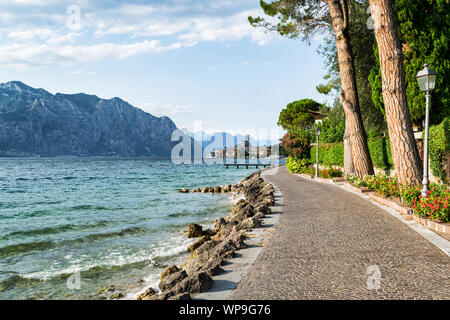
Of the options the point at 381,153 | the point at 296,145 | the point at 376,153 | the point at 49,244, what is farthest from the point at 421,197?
the point at 296,145

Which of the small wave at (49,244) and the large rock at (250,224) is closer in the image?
the large rock at (250,224)

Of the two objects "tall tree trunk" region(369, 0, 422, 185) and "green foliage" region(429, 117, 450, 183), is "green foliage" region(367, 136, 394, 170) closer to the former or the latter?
"green foliage" region(429, 117, 450, 183)

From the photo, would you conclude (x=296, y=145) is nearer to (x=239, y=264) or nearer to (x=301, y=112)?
(x=301, y=112)

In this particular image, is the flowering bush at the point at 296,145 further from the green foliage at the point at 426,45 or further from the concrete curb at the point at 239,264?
the concrete curb at the point at 239,264

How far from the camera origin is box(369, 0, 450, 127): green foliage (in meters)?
16.8

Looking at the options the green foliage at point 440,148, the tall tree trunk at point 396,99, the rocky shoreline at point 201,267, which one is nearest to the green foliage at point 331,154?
the green foliage at point 440,148

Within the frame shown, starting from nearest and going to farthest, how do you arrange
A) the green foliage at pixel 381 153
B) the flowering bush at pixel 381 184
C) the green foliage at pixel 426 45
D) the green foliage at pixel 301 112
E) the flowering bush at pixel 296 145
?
the flowering bush at pixel 381 184 < the green foliage at pixel 426 45 < the green foliage at pixel 381 153 < the flowering bush at pixel 296 145 < the green foliage at pixel 301 112

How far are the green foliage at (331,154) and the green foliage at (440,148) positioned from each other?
13.8 meters

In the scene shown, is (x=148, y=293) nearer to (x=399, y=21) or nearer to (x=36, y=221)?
(x=36, y=221)

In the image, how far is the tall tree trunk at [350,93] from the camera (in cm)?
1855

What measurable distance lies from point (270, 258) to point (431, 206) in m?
4.81

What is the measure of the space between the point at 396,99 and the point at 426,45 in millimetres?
7718

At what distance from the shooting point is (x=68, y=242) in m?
13.2
